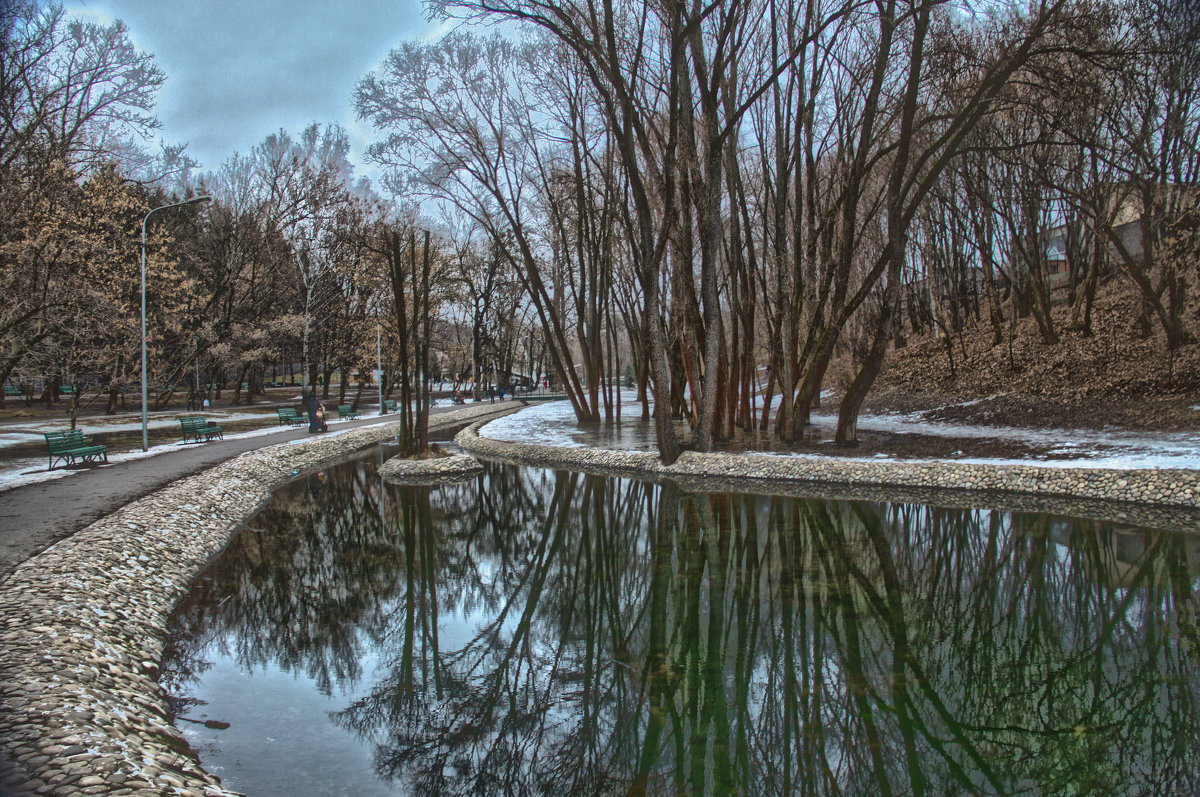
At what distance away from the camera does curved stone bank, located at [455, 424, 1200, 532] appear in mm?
11273

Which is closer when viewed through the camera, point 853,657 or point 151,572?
point 853,657

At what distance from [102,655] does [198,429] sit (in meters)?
18.3

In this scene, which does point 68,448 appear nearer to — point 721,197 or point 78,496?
point 78,496

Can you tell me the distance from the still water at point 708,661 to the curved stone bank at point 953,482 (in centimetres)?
127

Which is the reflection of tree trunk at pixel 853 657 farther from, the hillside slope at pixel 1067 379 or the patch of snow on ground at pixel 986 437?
the hillside slope at pixel 1067 379

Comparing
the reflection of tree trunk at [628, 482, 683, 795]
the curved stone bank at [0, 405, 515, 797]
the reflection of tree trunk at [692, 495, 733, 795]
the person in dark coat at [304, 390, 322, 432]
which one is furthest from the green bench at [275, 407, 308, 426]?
the reflection of tree trunk at [692, 495, 733, 795]

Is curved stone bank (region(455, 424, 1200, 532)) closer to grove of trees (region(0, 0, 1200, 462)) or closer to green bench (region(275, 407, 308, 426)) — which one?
grove of trees (region(0, 0, 1200, 462))

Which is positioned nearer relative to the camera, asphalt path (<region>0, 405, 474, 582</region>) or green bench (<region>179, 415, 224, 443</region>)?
asphalt path (<region>0, 405, 474, 582</region>)

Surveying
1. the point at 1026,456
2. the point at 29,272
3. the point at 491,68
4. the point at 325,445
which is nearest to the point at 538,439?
the point at 325,445

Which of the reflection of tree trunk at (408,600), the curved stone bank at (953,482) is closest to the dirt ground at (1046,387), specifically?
the curved stone bank at (953,482)

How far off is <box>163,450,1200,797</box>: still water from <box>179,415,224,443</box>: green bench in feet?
44.8

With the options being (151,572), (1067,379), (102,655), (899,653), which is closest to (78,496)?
(151,572)

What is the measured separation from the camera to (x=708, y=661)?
20.4ft

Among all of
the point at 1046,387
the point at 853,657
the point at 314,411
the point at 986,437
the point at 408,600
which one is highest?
the point at 1046,387
